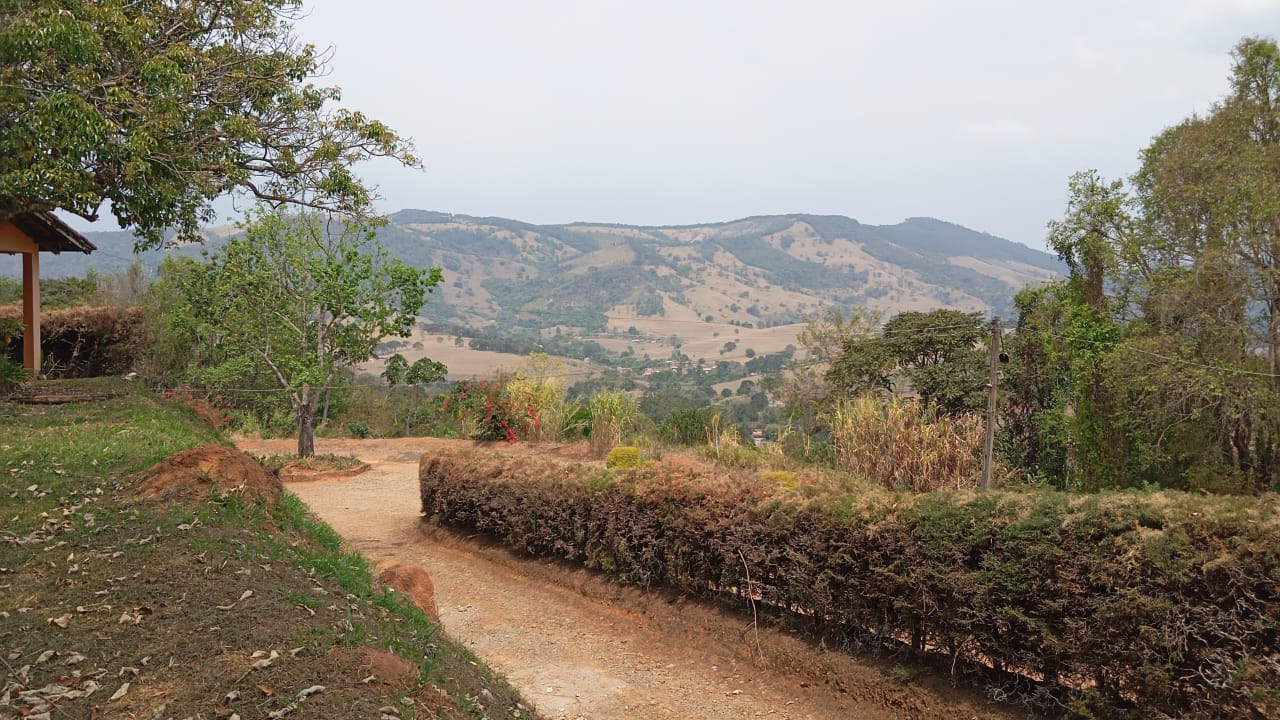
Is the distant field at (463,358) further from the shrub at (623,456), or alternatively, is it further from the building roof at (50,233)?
the shrub at (623,456)

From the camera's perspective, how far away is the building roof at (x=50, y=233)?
13.8 meters

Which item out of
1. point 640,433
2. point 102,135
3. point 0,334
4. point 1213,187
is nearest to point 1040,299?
point 1213,187

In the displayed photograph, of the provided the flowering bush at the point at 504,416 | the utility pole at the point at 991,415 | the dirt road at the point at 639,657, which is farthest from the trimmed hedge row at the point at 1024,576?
the flowering bush at the point at 504,416

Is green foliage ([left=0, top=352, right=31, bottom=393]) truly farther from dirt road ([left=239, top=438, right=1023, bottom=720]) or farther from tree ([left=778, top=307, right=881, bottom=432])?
tree ([left=778, top=307, right=881, bottom=432])

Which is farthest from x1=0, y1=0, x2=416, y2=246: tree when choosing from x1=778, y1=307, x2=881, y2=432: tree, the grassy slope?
x1=778, y1=307, x2=881, y2=432: tree

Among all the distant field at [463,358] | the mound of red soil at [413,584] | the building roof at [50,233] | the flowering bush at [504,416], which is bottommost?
the distant field at [463,358]

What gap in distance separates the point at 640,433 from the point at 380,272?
6.29m

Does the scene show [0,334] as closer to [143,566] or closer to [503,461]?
[503,461]

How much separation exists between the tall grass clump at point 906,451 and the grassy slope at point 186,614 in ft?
27.2

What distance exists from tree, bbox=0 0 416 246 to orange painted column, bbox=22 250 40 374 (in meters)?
7.63

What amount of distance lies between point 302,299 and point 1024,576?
14208 millimetres

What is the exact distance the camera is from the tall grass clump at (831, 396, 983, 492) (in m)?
12.3

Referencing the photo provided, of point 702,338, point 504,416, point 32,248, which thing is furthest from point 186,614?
point 702,338

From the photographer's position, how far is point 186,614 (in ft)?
13.9
